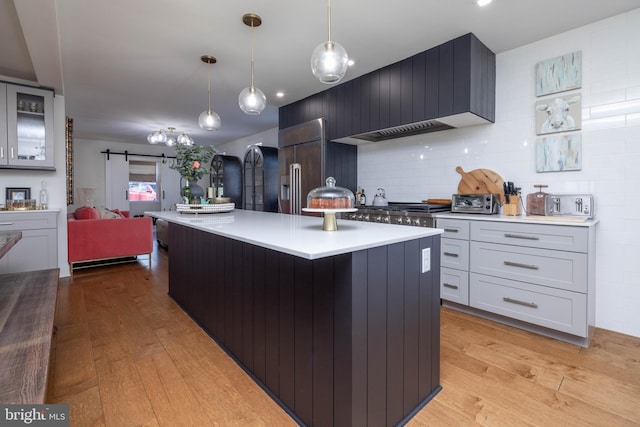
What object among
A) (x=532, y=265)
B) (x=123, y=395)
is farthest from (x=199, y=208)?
(x=532, y=265)

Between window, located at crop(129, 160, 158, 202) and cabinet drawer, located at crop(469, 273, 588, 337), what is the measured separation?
9.12 metres

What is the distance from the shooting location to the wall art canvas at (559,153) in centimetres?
264

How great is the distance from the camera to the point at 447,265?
2941mm

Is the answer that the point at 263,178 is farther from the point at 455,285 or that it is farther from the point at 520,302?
the point at 520,302

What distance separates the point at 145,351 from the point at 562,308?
306 cm

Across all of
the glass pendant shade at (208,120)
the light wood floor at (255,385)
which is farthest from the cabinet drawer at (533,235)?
the glass pendant shade at (208,120)

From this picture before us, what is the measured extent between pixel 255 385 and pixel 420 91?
2927 millimetres

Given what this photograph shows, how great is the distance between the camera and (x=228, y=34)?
107 inches

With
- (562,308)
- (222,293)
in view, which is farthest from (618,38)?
(222,293)

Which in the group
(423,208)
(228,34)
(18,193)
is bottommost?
(423,208)

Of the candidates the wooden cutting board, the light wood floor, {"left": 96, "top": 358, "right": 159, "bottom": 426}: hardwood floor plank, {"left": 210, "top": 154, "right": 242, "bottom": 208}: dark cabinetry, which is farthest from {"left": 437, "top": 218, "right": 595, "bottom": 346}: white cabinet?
{"left": 210, "top": 154, "right": 242, "bottom": 208}: dark cabinetry

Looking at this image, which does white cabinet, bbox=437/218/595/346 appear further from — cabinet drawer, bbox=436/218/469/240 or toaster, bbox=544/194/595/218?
toaster, bbox=544/194/595/218

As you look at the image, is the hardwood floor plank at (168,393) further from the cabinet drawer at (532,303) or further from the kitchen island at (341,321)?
the cabinet drawer at (532,303)

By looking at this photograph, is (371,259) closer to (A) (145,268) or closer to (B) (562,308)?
(B) (562,308)
